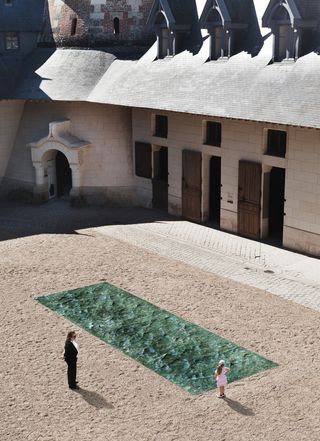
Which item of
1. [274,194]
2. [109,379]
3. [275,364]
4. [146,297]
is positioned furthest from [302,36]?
[109,379]

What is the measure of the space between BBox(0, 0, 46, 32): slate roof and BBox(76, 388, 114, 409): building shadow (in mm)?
22295

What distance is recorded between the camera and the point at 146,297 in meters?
19.7

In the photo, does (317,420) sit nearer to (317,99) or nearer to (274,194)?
(317,99)

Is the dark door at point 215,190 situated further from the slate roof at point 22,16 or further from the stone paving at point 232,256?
the slate roof at point 22,16

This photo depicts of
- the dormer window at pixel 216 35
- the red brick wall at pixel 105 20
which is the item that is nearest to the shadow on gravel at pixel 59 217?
the dormer window at pixel 216 35

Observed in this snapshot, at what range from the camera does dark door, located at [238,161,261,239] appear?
2433cm

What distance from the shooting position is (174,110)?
25.1m

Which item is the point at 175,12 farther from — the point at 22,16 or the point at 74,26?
the point at 22,16

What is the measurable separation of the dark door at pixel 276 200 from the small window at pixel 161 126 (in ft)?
17.4

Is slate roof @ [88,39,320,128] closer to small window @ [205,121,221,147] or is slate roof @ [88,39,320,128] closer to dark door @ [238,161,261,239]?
small window @ [205,121,221,147]

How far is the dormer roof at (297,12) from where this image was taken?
75.2 ft

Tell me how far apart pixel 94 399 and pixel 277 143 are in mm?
12912

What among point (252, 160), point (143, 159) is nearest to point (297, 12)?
point (252, 160)

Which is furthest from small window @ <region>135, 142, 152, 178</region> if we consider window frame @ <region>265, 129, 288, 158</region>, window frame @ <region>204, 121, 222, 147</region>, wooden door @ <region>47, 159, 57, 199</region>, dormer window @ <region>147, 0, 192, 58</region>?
window frame @ <region>265, 129, 288, 158</region>
